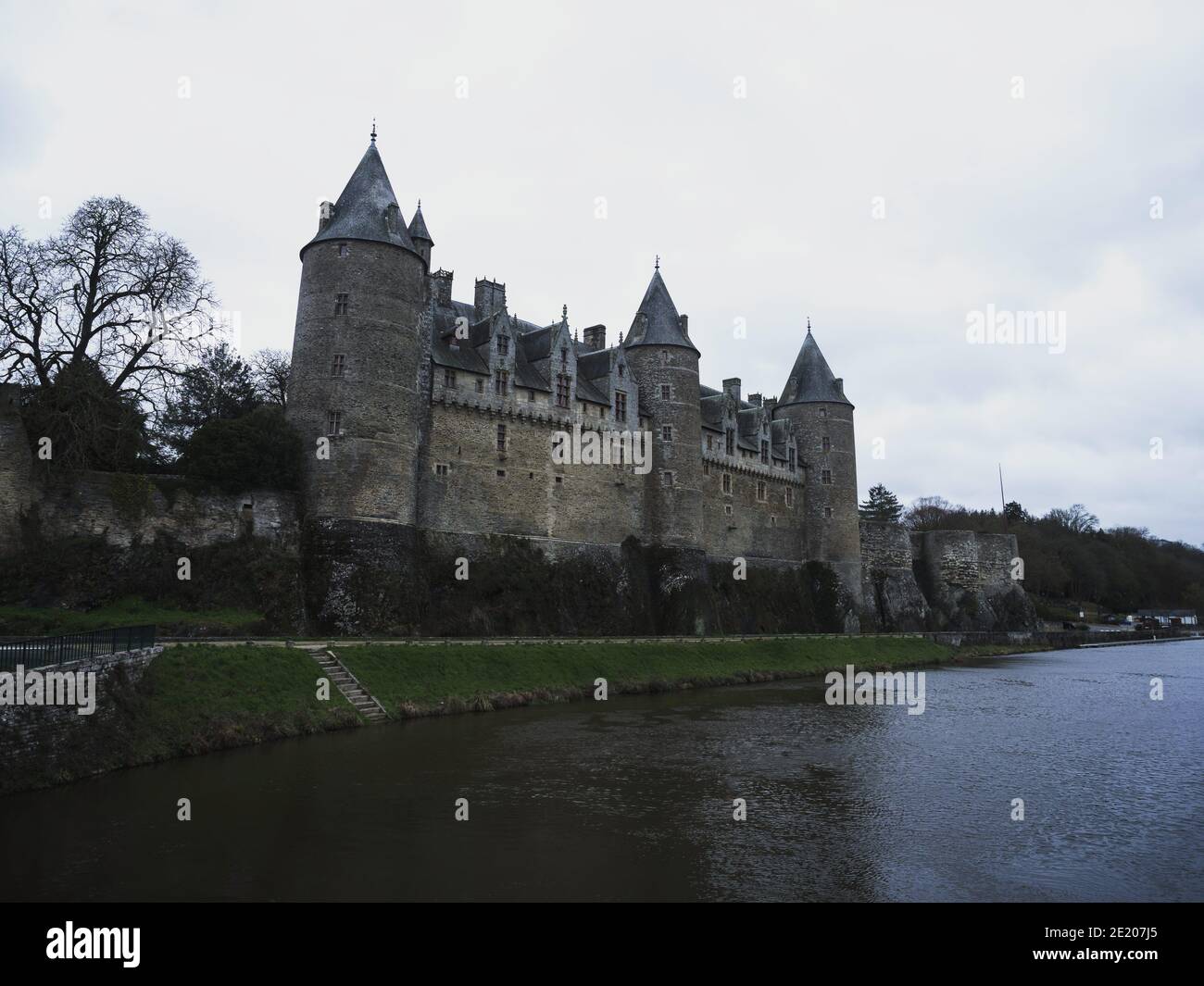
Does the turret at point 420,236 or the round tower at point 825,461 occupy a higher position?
the turret at point 420,236

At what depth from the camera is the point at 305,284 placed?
113 ft

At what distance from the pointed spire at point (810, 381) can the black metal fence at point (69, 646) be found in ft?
155

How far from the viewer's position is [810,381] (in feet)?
196

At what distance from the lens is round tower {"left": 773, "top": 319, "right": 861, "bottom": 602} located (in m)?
57.0

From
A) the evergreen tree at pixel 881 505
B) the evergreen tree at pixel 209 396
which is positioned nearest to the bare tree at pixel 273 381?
the evergreen tree at pixel 209 396

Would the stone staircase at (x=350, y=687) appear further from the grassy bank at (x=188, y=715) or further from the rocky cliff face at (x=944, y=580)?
the rocky cliff face at (x=944, y=580)

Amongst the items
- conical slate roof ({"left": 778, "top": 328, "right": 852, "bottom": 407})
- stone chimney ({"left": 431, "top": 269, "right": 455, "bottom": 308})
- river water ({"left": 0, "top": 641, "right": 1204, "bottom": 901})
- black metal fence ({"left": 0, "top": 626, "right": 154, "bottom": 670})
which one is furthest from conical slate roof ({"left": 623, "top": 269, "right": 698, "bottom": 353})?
black metal fence ({"left": 0, "top": 626, "right": 154, "bottom": 670})

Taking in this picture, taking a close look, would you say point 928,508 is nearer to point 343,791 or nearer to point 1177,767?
point 1177,767

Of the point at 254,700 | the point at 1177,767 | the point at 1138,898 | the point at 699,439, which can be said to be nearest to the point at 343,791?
the point at 254,700

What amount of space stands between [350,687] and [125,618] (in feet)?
23.9

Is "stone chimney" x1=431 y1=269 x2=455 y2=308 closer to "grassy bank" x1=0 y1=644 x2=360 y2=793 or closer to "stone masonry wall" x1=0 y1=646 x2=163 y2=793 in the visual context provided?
"grassy bank" x1=0 y1=644 x2=360 y2=793

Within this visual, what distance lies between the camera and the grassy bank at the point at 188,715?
1595 centimetres

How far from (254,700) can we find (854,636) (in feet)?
121

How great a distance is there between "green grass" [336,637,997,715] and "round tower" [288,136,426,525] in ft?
23.9
